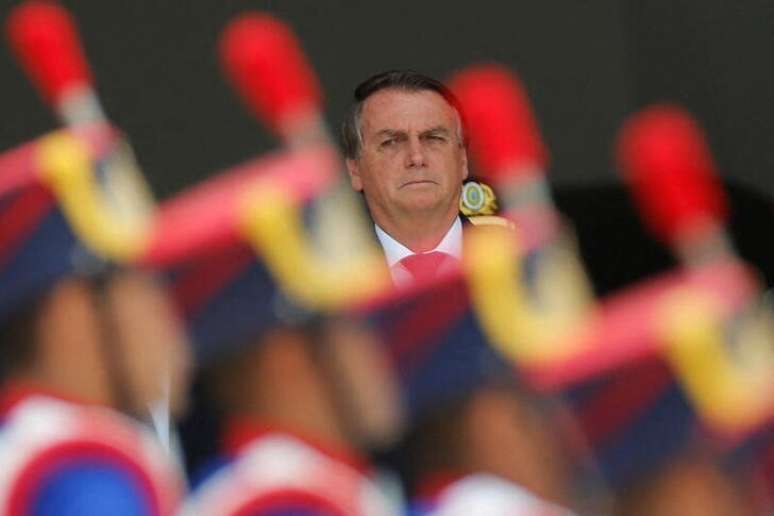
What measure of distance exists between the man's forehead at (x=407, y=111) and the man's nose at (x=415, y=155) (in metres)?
0.01

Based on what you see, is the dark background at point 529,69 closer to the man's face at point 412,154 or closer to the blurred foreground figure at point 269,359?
the man's face at point 412,154

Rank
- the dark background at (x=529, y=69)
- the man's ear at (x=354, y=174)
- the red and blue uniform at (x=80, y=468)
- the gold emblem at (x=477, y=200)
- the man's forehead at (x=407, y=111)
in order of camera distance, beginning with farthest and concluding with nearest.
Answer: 1. the gold emblem at (x=477, y=200)
2. the dark background at (x=529, y=69)
3. the man's ear at (x=354, y=174)
4. the man's forehead at (x=407, y=111)
5. the red and blue uniform at (x=80, y=468)

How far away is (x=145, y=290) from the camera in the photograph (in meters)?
1.37

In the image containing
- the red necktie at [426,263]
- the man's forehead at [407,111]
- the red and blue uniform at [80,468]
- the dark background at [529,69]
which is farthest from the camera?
the dark background at [529,69]

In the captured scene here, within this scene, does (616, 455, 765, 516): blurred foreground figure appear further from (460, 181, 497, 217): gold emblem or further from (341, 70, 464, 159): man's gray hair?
(460, 181, 497, 217): gold emblem

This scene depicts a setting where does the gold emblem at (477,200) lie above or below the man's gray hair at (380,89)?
below

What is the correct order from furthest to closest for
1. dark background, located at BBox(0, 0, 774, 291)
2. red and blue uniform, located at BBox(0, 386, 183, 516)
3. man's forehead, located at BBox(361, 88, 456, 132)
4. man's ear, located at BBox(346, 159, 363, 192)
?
dark background, located at BBox(0, 0, 774, 291) < man's ear, located at BBox(346, 159, 363, 192) < man's forehead, located at BBox(361, 88, 456, 132) < red and blue uniform, located at BBox(0, 386, 183, 516)

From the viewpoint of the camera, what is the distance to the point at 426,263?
5.25ft

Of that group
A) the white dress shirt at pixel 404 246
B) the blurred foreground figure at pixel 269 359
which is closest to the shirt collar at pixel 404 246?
the white dress shirt at pixel 404 246

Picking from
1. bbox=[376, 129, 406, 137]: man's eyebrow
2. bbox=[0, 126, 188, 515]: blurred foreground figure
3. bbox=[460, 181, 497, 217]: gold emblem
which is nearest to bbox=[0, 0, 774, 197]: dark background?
bbox=[460, 181, 497, 217]: gold emblem

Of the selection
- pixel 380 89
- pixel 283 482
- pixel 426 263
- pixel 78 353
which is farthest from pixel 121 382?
pixel 380 89

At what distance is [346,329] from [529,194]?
191 mm

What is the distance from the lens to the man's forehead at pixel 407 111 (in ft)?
5.19

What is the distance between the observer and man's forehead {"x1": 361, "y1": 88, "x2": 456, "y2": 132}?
5.19 feet
